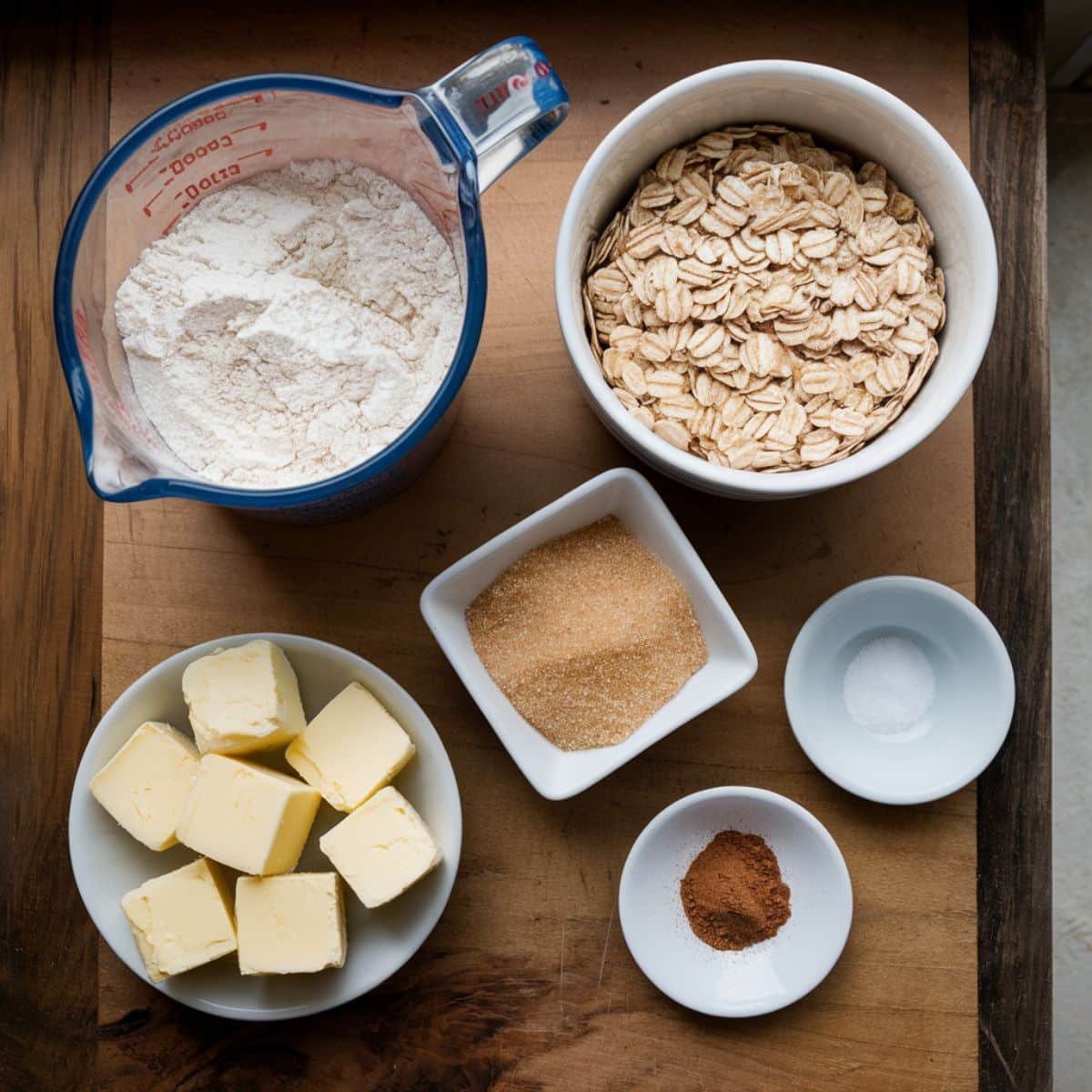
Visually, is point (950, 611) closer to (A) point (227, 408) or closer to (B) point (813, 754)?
(B) point (813, 754)

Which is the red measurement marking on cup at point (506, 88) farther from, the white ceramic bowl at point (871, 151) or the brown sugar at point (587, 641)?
the brown sugar at point (587, 641)

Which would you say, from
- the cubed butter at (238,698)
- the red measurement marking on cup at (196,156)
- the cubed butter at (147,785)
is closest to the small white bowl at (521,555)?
the cubed butter at (238,698)

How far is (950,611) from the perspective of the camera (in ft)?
2.94

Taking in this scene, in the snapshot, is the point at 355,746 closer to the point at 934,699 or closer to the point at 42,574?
the point at 42,574

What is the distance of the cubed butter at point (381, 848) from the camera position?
0.81 meters

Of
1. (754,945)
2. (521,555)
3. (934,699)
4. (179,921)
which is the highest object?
(521,555)

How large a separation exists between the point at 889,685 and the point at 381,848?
46 cm

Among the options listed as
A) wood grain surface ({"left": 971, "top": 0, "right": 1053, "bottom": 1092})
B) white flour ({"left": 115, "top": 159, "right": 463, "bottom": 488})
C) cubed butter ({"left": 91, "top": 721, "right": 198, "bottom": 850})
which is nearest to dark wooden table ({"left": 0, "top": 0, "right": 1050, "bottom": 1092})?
wood grain surface ({"left": 971, "top": 0, "right": 1053, "bottom": 1092})

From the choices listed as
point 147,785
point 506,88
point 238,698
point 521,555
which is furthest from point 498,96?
point 147,785

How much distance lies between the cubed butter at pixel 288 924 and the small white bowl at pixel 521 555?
0.19m

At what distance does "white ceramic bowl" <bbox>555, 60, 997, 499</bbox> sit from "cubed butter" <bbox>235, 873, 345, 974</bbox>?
436 mm

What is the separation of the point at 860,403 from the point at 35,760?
2.51 ft

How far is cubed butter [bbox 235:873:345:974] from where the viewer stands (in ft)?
2.70

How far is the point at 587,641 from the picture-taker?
876mm
